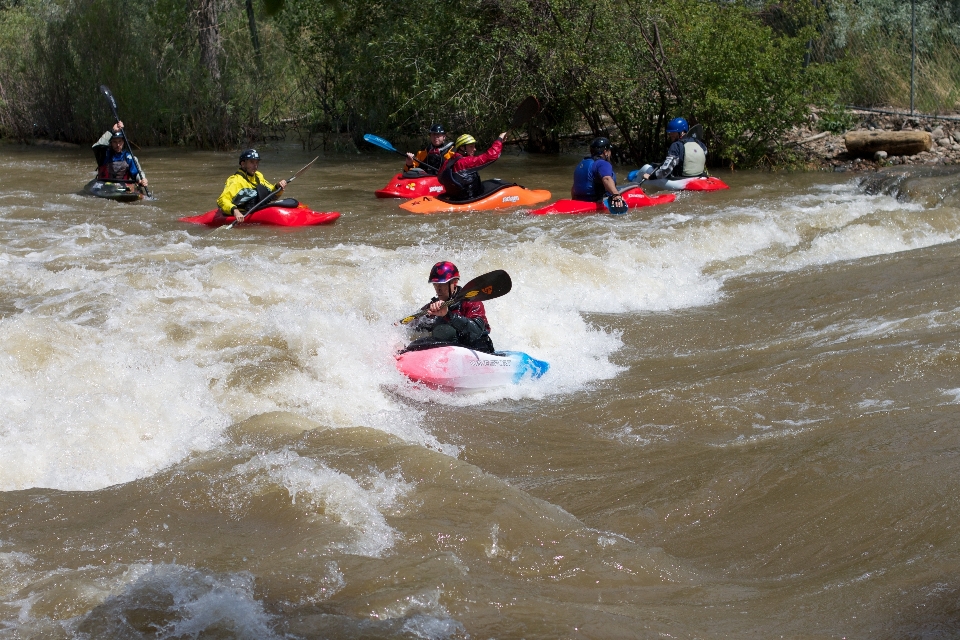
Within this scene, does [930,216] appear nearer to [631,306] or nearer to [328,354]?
[631,306]

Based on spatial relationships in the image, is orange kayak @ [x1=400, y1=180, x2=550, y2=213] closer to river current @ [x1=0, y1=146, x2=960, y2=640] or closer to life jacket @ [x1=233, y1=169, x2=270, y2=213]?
life jacket @ [x1=233, y1=169, x2=270, y2=213]

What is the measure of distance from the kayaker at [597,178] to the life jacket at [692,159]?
1856mm

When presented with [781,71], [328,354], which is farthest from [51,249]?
[781,71]

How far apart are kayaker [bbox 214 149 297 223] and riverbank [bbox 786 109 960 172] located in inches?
341

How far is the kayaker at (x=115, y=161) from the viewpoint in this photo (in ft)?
42.1

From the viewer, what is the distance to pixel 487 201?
1237cm

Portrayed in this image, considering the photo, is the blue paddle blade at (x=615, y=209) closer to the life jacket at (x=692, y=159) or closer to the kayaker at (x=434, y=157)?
the life jacket at (x=692, y=159)

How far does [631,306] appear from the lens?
857 centimetres

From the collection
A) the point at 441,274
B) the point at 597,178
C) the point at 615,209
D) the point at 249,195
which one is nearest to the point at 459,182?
the point at 597,178

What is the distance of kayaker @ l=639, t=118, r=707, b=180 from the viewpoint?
13.3m

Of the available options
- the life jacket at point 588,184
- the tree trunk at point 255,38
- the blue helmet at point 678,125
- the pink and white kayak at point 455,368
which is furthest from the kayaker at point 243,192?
the tree trunk at point 255,38

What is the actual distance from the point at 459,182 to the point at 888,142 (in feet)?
25.3

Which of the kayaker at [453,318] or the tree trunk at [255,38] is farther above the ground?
the tree trunk at [255,38]

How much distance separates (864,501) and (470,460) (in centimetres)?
194
